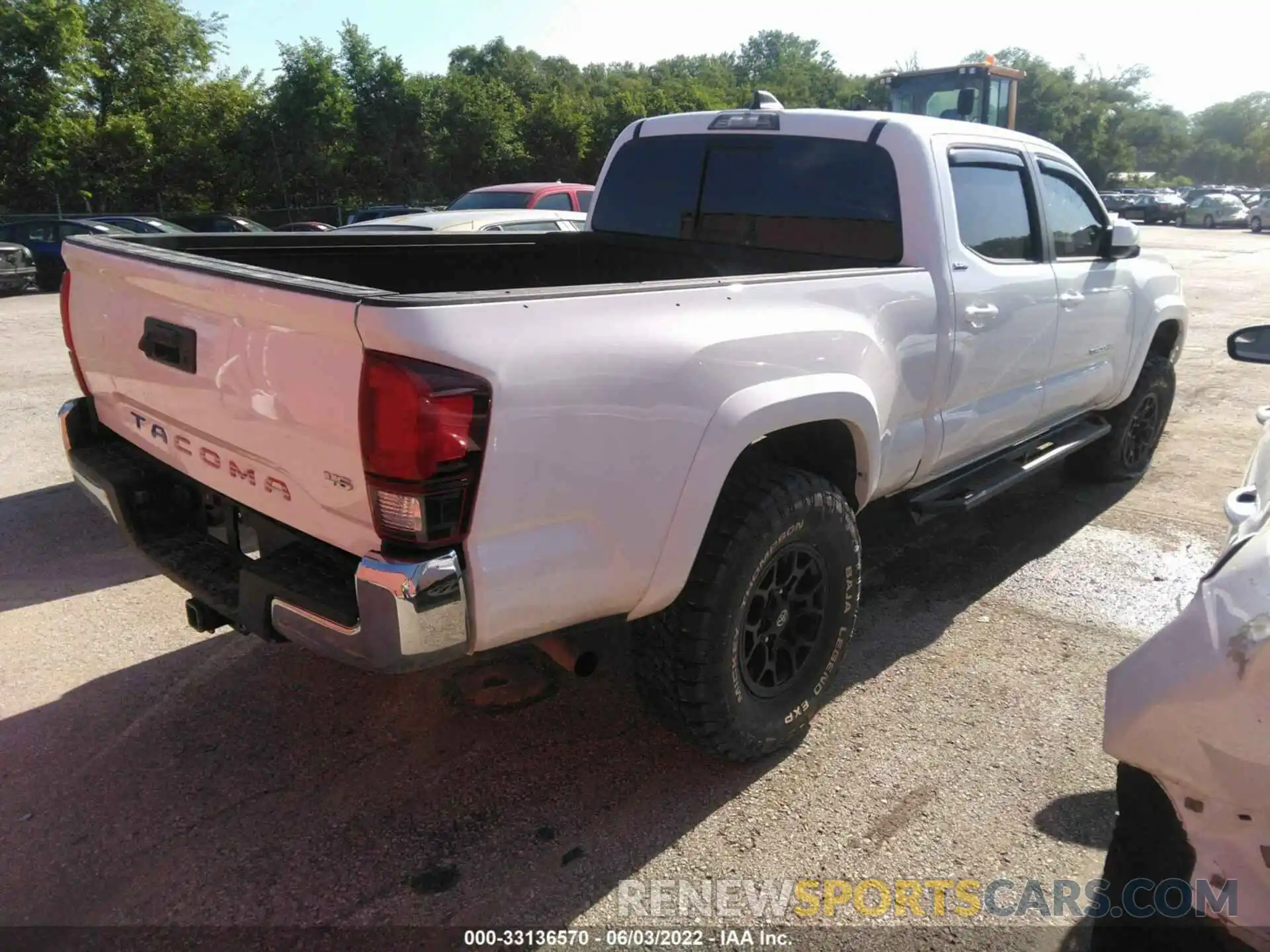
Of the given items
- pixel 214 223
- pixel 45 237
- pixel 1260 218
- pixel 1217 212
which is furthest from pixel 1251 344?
pixel 1217 212

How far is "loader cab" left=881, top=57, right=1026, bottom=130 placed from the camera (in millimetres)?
15781

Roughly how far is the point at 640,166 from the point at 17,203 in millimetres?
28383

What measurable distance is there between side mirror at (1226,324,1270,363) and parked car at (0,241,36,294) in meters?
18.2

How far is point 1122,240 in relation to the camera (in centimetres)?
482

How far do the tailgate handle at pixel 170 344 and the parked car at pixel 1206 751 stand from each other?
2.38m

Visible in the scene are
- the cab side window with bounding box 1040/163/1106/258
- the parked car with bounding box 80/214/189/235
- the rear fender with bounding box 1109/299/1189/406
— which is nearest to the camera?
the cab side window with bounding box 1040/163/1106/258

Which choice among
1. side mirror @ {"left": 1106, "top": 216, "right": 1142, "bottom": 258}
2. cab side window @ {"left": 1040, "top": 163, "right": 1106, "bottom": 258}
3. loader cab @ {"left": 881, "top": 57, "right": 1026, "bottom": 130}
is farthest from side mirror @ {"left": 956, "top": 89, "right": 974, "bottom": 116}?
side mirror @ {"left": 1106, "top": 216, "right": 1142, "bottom": 258}

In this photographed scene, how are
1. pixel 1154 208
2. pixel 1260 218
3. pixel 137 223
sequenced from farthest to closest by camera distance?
pixel 1154 208 < pixel 1260 218 < pixel 137 223

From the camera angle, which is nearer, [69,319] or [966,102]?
[69,319]

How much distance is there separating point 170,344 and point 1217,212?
4644 centimetres

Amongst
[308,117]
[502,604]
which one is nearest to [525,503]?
[502,604]

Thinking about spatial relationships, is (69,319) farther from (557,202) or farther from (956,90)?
(956,90)

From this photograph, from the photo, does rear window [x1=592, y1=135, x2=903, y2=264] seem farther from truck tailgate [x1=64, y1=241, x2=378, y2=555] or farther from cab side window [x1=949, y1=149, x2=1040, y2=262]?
truck tailgate [x1=64, y1=241, x2=378, y2=555]

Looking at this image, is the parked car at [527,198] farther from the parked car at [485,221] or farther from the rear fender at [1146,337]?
the rear fender at [1146,337]
